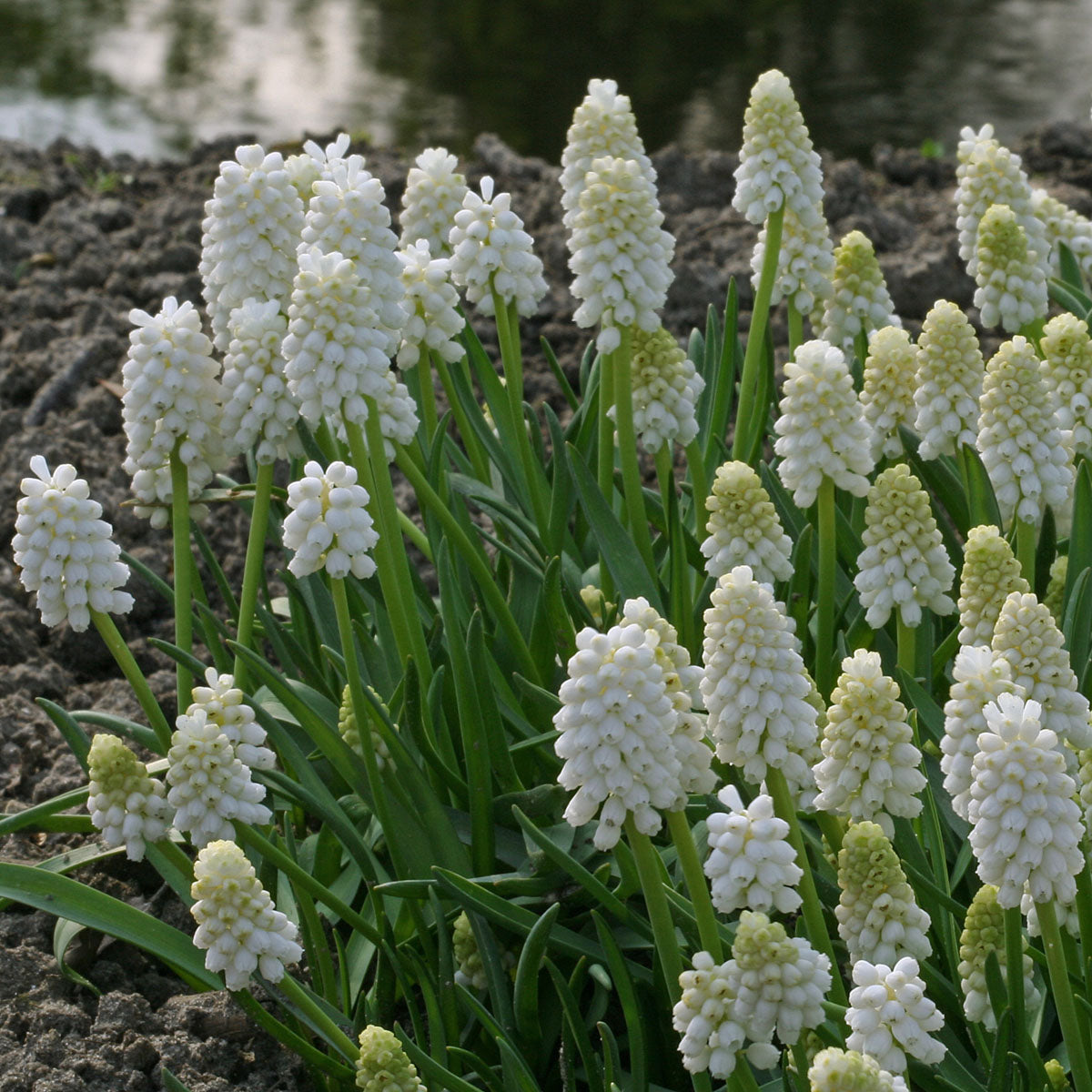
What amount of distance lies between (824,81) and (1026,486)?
307 inches

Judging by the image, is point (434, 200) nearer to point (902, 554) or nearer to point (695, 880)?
point (902, 554)

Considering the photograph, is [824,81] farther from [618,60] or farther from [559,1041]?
[559,1041]

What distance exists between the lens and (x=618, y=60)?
1027cm

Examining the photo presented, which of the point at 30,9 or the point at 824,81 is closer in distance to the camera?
the point at 824,81

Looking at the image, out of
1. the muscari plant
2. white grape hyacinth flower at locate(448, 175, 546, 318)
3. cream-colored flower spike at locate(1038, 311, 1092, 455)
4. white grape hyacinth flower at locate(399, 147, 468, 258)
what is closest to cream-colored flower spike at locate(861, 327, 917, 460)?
the muscari plant

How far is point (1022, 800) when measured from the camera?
175 cm

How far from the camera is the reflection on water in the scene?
920 centimetres

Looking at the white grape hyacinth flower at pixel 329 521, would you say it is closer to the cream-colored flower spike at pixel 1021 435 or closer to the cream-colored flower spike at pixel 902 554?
the cream-colored flower spike at pixel 902 554

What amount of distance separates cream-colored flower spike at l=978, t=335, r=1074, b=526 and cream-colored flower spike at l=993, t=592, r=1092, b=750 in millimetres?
763

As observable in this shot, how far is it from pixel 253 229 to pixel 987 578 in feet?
4.87

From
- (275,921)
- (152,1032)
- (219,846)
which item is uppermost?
(219,846)

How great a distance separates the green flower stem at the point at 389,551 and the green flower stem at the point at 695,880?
910 mm

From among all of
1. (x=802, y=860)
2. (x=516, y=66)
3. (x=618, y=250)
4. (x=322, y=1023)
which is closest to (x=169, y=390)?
(x=618, y=250)

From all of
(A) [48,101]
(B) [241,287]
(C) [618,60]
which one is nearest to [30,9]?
(A) [48,101]
